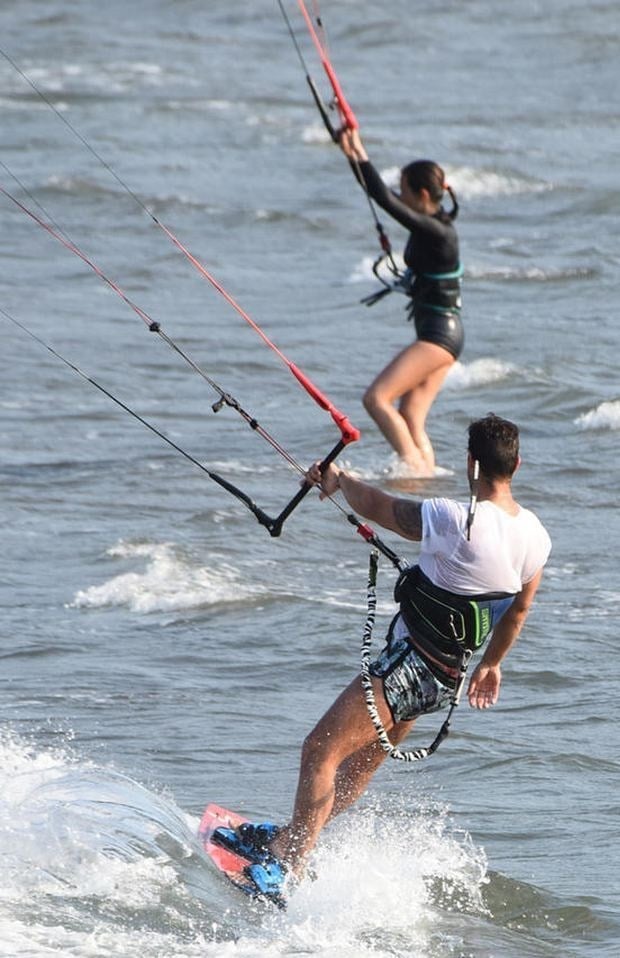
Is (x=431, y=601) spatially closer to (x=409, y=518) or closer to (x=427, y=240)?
(x=409, y=518)

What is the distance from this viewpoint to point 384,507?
6312 millimetres

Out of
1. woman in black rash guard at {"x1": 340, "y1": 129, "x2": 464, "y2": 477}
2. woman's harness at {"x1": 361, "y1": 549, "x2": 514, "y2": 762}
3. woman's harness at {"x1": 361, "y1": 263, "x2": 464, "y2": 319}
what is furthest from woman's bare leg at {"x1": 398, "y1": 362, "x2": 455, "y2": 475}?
woman's harness at {"x1": 361, "y1": 549, "x2": 514, "y2": 762}

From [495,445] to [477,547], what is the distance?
332 mm

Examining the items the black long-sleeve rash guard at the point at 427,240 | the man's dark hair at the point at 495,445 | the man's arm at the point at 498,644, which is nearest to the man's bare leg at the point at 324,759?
the man's arm at the point at 498,644

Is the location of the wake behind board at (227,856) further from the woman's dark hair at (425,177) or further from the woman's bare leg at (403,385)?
the woman's bare leg at (403,385)

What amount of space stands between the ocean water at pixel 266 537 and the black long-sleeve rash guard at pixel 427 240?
4.65ft

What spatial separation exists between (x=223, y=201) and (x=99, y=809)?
16915 mm

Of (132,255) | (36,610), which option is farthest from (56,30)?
(36,610)

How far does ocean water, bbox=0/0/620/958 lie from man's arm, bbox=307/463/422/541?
1270 millimetres

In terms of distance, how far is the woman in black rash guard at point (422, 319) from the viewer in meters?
11.4

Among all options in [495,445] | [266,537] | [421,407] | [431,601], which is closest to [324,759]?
[431,601]

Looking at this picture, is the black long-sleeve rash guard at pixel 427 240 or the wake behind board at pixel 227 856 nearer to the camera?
the wake behind board at pixel 227 856

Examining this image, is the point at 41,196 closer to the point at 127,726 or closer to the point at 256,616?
the point at 256,616

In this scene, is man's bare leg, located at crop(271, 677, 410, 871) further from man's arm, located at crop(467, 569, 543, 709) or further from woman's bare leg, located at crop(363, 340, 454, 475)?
woman's bare leg, located at crop(363, 340, 454, 475)
